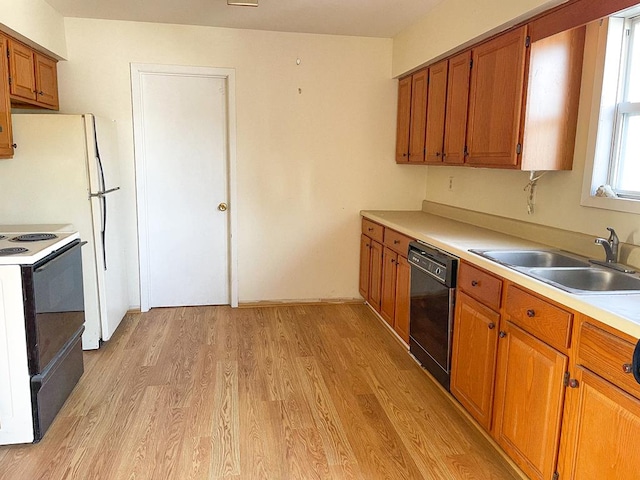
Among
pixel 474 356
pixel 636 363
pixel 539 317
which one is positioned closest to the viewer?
pixel 636 363

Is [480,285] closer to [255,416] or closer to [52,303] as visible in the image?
[255,416]

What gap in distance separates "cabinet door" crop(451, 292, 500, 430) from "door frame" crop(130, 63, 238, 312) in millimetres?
2362

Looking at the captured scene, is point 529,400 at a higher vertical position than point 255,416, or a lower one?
higher

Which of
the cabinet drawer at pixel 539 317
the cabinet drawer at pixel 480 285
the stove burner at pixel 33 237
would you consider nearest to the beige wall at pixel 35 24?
the stove burner at pixel 33 237

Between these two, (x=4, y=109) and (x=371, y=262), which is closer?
(x=4, y=109)

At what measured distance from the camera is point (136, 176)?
4.20 metres

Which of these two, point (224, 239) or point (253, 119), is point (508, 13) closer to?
point (253, 119)

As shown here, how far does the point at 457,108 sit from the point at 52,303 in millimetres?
2696

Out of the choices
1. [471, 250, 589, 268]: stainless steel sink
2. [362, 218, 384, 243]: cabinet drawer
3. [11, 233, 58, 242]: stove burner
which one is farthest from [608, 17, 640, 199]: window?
[11, 233, 58, 242]: stove burner

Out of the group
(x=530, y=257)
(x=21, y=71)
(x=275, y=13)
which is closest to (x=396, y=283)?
(x=530, y=257)

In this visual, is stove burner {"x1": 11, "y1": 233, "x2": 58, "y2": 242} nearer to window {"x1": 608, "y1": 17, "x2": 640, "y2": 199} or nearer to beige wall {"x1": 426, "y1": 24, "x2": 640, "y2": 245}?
beige wall {"x1": 426, "y1": 24, "x2": 640, "y2": 245}

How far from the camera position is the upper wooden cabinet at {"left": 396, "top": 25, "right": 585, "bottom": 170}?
257 centimetres

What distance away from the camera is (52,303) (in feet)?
8.36

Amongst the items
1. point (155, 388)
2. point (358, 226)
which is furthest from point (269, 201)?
point (155, 388)
